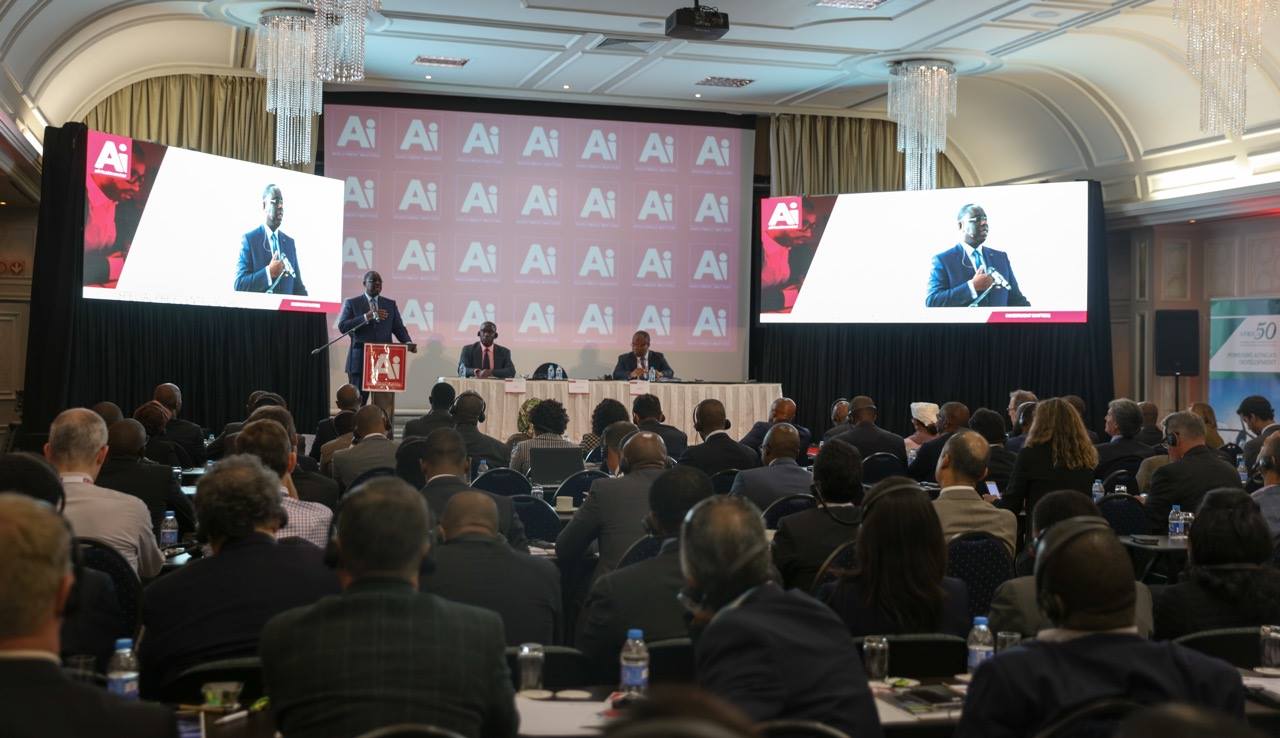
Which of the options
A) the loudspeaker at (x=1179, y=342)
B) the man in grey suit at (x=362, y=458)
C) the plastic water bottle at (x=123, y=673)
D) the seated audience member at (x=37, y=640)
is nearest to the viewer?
the seated audience member at (x=37, y=640)

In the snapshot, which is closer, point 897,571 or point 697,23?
point 897,571

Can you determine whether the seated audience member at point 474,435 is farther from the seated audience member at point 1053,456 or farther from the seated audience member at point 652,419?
the seated audience member at point 1053,456

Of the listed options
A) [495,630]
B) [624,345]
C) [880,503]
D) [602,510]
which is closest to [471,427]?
[602,510]

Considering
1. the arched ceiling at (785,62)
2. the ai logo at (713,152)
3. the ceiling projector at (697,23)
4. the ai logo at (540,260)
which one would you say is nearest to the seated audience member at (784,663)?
the ceiling projector at (697,23)

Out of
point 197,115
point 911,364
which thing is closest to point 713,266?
point 911,364

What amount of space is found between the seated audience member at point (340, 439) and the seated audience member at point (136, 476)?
6.17ft

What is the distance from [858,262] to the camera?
13.1 metres

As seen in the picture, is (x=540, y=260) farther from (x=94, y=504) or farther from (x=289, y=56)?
(x=94, y=504)

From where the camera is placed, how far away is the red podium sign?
10.2 metres

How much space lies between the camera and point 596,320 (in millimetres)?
13852

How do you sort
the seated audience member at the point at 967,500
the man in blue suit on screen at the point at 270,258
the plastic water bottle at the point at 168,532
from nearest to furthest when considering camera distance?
the seated audience member at the point at 967,500 < the plastic water bottle at the point at 168,532 < the man in blue suit on screen at the point at 270,258

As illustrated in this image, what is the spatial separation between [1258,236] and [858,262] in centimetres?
396

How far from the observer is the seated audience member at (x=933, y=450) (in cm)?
759

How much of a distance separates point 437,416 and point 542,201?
6.05 m
